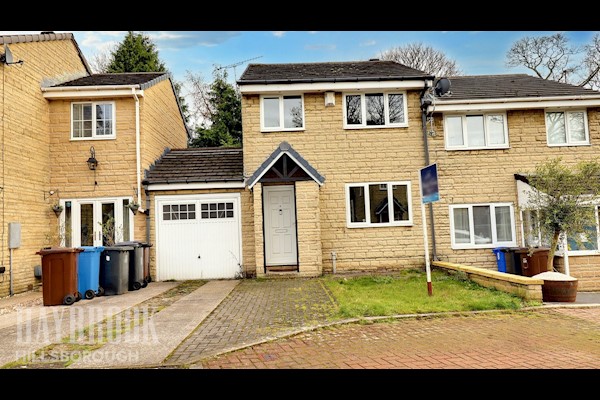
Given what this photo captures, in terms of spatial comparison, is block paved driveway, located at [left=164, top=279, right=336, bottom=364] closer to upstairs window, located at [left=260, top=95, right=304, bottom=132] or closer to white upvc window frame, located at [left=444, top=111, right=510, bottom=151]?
upstairs window, located at [left=260, top=95, right=304, bottom=132]

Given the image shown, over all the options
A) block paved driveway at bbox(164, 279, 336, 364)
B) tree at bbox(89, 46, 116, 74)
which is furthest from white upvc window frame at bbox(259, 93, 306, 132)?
tree at bbox(89, 46, 116, 74)

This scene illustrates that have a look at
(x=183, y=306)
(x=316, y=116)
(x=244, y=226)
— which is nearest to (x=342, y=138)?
(x=316, y=116)

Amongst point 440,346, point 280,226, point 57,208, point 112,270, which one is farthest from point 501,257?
point 57,208

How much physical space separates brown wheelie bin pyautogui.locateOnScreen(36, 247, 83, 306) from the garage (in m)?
4.40

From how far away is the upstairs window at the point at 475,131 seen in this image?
551 inches

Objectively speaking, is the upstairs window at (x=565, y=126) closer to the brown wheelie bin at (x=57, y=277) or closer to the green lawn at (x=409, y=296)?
the green lawn at (x=409, y=296)

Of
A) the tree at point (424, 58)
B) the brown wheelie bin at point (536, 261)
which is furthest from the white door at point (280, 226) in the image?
the tree at point (424, 58)

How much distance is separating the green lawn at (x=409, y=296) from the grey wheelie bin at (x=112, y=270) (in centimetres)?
525

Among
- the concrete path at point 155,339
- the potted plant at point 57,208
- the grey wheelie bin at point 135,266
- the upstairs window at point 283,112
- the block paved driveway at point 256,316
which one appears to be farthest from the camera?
the upstairs window at point 283,112

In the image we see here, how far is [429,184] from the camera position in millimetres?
8688

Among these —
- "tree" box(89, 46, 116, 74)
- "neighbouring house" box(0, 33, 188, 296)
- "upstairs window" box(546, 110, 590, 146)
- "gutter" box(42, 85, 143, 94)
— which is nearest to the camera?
"neighbouring house" box(0, 33, 188, 296)

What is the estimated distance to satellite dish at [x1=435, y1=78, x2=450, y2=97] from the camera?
13.8m

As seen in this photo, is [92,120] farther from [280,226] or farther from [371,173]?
[371,173]

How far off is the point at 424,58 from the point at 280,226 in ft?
73.3
